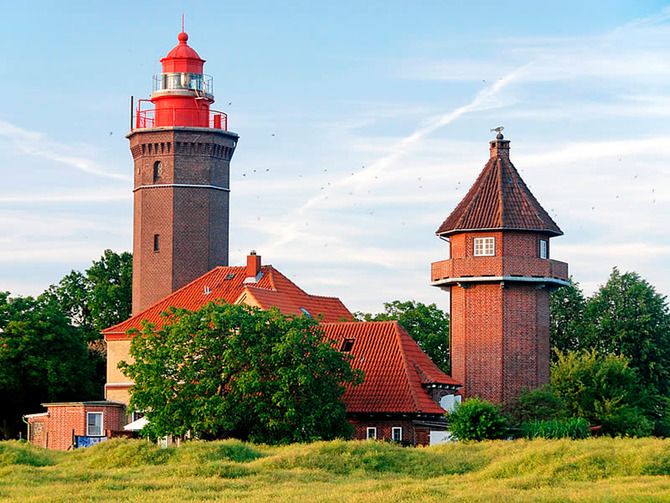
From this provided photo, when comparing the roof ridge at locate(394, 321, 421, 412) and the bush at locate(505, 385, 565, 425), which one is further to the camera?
the bush at locate(505, 385, 565, 425)

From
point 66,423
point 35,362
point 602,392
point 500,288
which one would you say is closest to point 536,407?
point 500,288

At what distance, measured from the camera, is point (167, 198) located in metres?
62.7

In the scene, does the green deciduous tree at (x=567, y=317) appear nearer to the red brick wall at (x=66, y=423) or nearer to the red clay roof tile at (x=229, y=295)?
the red clay roof tile at (x=229, y=295)

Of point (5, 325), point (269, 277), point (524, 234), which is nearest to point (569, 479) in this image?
point (524, 234)

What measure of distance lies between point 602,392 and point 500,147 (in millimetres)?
12839

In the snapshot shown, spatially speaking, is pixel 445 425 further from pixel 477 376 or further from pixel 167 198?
pixel 167 198

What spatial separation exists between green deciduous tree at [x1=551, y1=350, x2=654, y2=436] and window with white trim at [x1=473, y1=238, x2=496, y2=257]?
8.02m

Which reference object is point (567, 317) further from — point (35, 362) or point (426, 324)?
point (35, 362)

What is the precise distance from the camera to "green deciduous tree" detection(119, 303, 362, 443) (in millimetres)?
43938

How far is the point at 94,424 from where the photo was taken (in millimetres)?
54156

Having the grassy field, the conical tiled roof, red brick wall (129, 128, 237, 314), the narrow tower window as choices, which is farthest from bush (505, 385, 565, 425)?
the narrow tower window

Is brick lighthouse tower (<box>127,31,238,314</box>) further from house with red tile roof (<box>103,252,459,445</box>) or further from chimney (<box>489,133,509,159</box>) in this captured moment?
chimney (<box>489,133,509,159</box>)

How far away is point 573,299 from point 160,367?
113 ft

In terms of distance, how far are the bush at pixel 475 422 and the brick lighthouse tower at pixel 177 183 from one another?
805 inches
